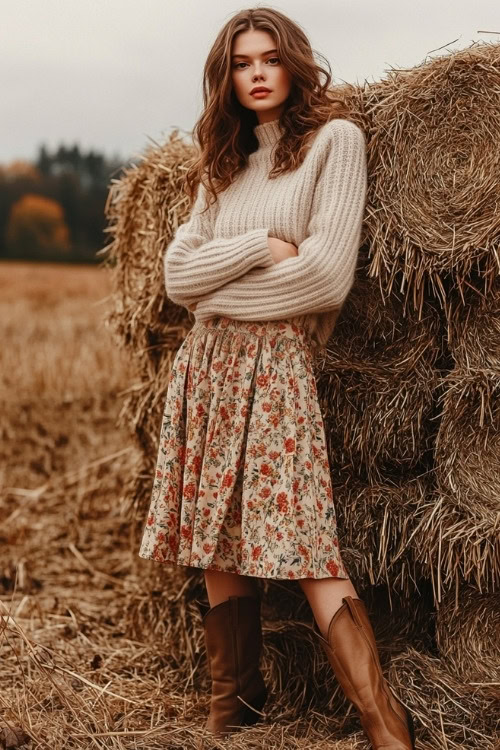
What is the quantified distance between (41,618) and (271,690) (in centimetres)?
106

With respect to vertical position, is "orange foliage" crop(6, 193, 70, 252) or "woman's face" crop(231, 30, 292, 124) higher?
"woman's face" crop(231, 30, 292, 124)

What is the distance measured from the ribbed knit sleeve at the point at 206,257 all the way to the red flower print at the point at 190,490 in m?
0.50

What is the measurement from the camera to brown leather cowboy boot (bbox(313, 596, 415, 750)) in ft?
7.79

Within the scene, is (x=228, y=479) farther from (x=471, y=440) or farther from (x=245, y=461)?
(x=471, y=440)

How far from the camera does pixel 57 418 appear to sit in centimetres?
595

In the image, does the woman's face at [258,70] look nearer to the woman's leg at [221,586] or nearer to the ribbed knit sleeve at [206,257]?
the ribbed knit sleeve at [206,257]

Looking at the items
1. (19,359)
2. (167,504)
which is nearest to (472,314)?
(167,504)

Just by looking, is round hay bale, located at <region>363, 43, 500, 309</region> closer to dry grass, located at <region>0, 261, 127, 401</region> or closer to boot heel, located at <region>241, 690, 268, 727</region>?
boot heel, located at <region>241, 690, 268, 727</region>

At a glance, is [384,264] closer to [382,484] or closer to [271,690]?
[382,484]

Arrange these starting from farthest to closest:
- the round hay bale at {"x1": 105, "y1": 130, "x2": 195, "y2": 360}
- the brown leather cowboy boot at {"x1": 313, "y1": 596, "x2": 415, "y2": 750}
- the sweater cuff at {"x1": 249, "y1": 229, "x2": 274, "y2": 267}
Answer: the round hay bale at {"x1": 105, "y1": 130, "x2": 195, "y2": 360} < the sweater cuff at {"x1": 249, "y1": 229, "x2": 274, "y2": 267} < the brown leather cowboy boot at {"x1": 313, "y1": 596, "x2": 415, "y2": 750}

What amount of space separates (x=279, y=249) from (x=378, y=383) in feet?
1.64

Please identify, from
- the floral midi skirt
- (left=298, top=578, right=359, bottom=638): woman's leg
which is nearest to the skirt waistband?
the floral midi skirt

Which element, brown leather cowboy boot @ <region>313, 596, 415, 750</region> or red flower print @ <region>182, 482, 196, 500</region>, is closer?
brown leather cowboy boot @ <region>313, 596, 415, 750</region>

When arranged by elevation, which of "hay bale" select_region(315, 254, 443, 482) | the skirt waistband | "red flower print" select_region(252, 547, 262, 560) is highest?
the skirt waistband
